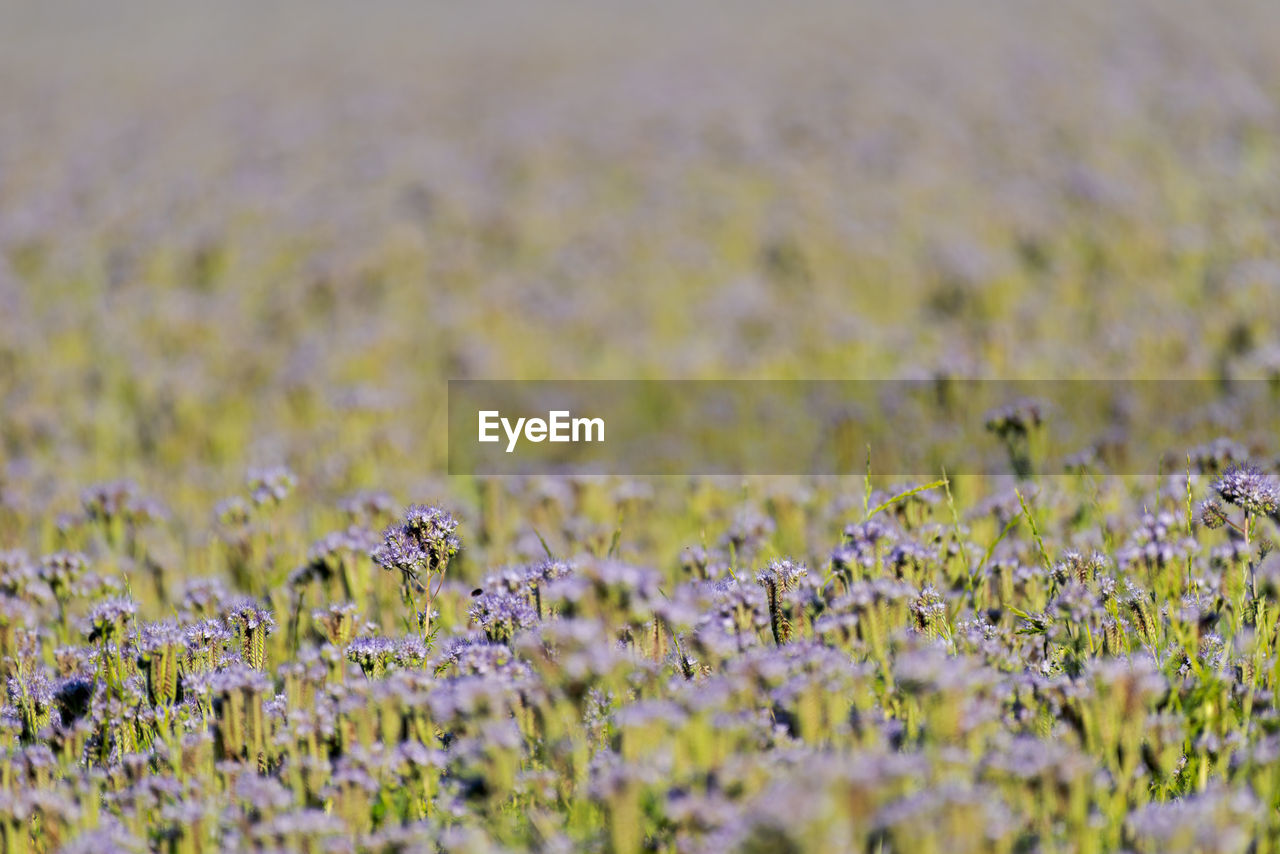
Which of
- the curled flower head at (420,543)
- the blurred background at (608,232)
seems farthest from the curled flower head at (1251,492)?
the blurred background at (608,232)

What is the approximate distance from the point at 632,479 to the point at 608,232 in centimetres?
750

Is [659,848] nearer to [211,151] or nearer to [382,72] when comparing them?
[211,151]

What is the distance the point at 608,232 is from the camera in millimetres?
14195

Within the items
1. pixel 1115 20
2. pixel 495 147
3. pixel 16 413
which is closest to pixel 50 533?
pixel 16 413

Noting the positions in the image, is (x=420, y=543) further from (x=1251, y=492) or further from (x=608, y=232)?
(x=608, y=232)

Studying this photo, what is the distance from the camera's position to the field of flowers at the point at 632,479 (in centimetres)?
251

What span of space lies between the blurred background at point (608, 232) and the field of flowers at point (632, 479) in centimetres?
8

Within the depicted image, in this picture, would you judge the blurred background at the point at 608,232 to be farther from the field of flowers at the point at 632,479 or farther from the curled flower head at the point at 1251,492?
the curled flower head at the point at 1251,492

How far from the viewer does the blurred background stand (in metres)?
8.98

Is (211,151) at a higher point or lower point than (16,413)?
higher

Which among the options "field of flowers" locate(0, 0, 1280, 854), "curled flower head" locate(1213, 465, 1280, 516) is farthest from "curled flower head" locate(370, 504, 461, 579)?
"curled flower head" locate(1213, 465, 1280, 516)

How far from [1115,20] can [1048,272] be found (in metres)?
13.8

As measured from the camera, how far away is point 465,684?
2.53 meters

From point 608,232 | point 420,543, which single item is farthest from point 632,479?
point 608,232
